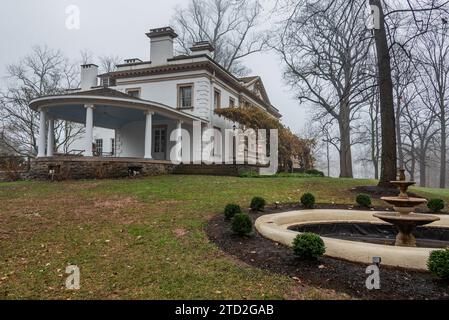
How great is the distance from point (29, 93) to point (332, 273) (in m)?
32.0

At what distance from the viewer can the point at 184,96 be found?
2181cm

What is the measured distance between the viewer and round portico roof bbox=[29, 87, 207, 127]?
1603 cm

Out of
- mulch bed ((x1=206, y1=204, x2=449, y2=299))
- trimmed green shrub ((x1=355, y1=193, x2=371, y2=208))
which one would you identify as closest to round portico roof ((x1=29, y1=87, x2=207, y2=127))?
trimmed green shrub ((x1=355, y1=193, x2=371, y2=208))

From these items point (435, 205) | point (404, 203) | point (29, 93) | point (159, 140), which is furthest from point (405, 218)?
point (29, 93)

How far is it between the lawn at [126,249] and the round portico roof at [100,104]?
19.4ft

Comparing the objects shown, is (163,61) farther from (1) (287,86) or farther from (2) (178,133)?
(1) (287,86)

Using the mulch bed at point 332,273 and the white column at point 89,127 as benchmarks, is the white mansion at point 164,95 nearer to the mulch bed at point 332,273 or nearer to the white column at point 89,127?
the white column at point 89,127

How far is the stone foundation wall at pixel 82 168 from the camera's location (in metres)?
15.5

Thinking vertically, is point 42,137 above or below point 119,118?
below

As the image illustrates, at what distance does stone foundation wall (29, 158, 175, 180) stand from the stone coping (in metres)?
10.0

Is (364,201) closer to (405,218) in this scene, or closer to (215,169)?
(405,218)

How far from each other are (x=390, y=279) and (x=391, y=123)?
877 centimetres

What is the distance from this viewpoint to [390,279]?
4.52 metres
